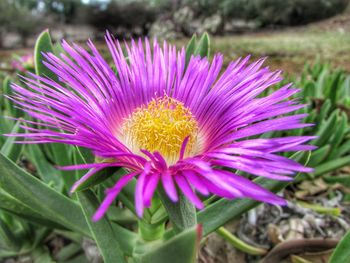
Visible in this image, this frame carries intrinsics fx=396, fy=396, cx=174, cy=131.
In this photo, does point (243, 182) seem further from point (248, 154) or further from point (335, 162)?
point (335, 162)

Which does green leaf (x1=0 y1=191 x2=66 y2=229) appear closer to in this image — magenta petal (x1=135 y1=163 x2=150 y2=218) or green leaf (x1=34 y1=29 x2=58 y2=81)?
green leaf (x1=34 y1=29 x2=58 y2=81)

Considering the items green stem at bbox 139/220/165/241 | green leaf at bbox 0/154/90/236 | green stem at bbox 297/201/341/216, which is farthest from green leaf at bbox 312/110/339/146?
green leaf at bbox 0/154/90/236

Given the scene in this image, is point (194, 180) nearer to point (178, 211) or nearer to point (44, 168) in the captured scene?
point (178, 211)

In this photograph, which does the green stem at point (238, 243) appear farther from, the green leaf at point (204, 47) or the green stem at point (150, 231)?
the green leaf at point (204, 47)

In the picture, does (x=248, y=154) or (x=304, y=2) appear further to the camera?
(x=304, y=2)

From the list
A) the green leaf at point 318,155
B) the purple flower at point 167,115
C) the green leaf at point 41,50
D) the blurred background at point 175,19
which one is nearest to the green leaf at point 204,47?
the purple flower at point 167,115

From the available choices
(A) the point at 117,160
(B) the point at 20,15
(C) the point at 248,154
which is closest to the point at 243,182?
(C) the point at 248,154
